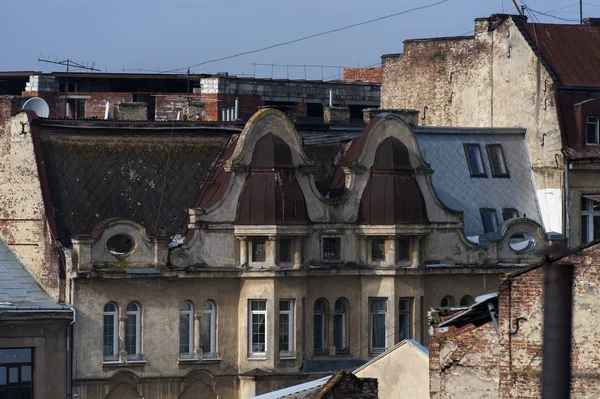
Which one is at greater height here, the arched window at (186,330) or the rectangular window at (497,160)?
the rectangular window at (497,160)

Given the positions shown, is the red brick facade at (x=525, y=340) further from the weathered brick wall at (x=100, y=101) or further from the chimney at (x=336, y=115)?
the weathered brick wall at (x=100, y=101)

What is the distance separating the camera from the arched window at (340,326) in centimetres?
5822

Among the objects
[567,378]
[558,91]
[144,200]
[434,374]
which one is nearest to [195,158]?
[144,200]

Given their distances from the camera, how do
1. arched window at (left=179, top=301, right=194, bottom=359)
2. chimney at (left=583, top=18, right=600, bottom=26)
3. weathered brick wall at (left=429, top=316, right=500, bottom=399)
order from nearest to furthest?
weathered brick wall at (left=429, top=316, right=500, bottom=399)
arched window at (left=179, top=301, right=194, bottom=359)
chimney at (left=583, top=18, right=600, bottom=26)

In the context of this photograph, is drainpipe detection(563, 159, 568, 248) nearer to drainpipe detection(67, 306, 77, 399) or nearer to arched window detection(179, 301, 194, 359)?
arched window detection(179, 301, 194, 359)

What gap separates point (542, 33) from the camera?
64.8 metres

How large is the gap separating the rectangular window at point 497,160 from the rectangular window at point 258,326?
10.5 meters

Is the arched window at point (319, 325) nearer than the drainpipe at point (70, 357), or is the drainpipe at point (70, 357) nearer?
the drainpipe at point (70, 357)

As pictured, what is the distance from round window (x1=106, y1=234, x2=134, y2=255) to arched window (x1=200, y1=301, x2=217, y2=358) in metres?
3.03

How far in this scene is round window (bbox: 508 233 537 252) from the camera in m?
60.1

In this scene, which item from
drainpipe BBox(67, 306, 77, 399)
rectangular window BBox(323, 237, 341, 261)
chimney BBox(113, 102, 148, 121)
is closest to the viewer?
drainpipe BBox(67, 306, 77, 399)

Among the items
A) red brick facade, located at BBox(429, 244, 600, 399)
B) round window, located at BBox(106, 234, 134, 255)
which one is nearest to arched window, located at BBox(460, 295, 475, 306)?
round window, located at BBox(106, 234, 134, 255)

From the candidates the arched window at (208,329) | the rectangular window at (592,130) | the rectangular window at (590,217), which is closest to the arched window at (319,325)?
the arched window at (208,329)

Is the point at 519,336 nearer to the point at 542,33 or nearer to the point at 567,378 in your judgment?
the point at 567,378
